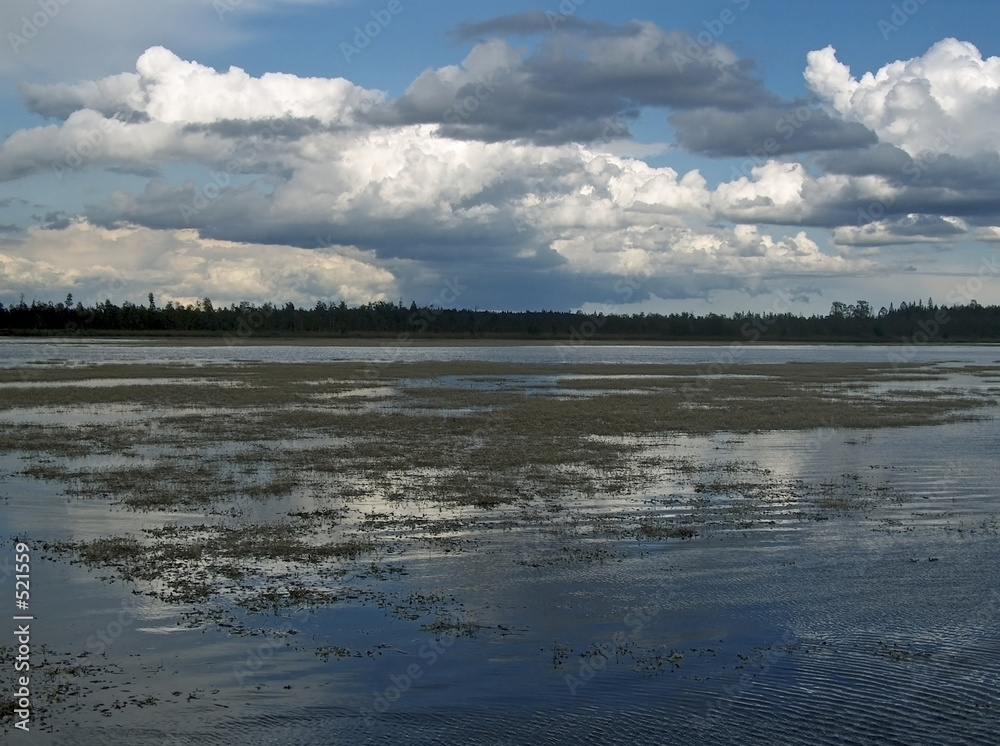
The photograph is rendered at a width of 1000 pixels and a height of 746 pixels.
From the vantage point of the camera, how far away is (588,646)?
12.4 meters

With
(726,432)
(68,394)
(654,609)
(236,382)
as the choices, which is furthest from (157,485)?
(236,382)

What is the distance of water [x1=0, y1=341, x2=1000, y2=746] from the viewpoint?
10.1m

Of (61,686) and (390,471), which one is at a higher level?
(390,471)

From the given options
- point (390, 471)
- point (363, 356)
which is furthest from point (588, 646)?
point (363, 356)

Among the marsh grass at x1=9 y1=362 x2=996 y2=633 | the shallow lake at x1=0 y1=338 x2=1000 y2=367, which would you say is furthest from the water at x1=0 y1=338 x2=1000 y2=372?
the marsh grass at x1=9 y1=362 x2=996 y2=633

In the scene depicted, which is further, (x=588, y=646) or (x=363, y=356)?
(x=363, y=356)

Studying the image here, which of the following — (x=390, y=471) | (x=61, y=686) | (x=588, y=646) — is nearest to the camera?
(x=61, y=686)

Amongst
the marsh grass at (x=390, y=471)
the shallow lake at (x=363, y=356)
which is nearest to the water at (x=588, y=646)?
the marsh grass at (x=390, y=471)

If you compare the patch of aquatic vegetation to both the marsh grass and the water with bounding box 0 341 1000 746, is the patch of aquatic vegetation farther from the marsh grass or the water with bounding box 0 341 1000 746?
the marsh grass

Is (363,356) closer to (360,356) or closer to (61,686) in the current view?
(360,356)

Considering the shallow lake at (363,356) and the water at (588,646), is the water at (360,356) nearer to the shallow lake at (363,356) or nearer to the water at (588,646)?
the shallow lake at (363,356)

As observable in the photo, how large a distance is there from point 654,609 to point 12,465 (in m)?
20.2

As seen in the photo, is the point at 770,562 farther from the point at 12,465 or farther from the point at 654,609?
the point at 12,465

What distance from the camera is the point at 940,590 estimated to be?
1504cm
